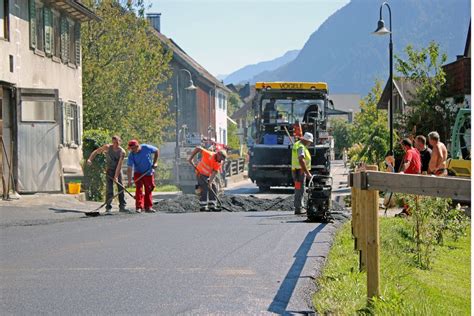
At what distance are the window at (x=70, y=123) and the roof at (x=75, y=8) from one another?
292 cm

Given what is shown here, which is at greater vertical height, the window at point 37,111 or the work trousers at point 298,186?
the window at point 37,111

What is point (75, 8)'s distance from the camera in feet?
101

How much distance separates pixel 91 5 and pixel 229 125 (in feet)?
175

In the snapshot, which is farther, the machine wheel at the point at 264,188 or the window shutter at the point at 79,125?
the machine wheel at the point at 264,188

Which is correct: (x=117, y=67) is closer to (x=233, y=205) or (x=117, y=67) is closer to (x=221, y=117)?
(x=233, y=205)

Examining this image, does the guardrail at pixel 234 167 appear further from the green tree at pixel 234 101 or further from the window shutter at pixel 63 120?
the green tree at pixel 234 101

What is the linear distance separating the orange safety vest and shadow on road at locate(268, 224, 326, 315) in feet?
29.8

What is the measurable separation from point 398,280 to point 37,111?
53.4 feet

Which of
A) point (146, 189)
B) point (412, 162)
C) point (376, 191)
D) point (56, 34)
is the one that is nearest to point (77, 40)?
point (56, 34)

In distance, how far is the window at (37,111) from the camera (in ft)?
78.7

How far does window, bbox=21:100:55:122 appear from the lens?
24.0 meters

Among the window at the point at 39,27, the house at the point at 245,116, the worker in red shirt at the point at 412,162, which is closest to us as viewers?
the worker in red shirt at the point at 412,162

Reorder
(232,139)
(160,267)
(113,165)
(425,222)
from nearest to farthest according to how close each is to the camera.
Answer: (160,267), (425,222), (113,165), (232,139)

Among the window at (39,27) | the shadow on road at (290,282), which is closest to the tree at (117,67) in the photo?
the window at (39,27)
